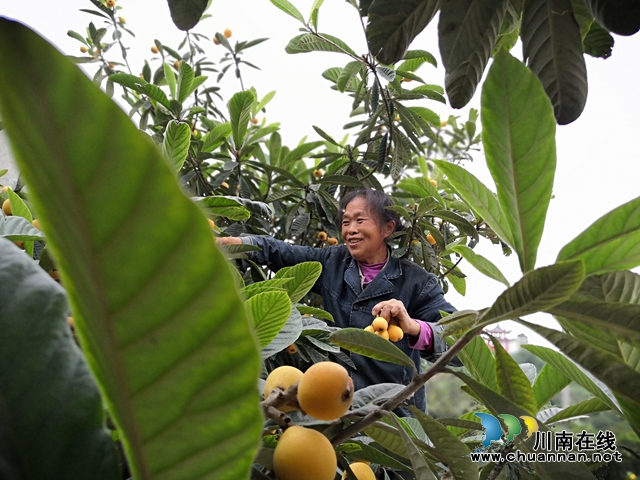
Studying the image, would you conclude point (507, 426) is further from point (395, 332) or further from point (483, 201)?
point (395, 332)

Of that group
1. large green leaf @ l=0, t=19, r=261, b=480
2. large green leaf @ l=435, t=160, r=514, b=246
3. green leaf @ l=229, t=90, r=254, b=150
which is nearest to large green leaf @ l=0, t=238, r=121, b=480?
large green leaf @ l=0, t=19, r=261, b=480

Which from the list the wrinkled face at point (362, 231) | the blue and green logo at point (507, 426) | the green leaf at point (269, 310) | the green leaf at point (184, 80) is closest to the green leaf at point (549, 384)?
the blue and green logo at point (507, 426)

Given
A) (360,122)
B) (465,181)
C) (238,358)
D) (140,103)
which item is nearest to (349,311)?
(360,122)

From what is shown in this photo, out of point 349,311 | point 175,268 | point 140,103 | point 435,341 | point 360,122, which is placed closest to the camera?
point 175,268

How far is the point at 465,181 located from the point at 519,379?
194 millimetres

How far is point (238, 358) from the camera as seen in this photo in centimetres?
15

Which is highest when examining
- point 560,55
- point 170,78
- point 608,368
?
point 560,55

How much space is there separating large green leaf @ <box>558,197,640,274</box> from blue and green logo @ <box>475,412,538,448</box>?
0.44 ft

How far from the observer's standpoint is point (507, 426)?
0.45 metres

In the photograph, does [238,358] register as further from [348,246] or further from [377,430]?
[348,246]

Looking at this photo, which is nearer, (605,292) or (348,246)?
(605,292)

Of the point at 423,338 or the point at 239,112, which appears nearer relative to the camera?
the point at 423,338

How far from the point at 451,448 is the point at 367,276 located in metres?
1.28

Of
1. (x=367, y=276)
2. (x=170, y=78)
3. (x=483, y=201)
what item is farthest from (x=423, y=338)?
(x=170, y=78)
